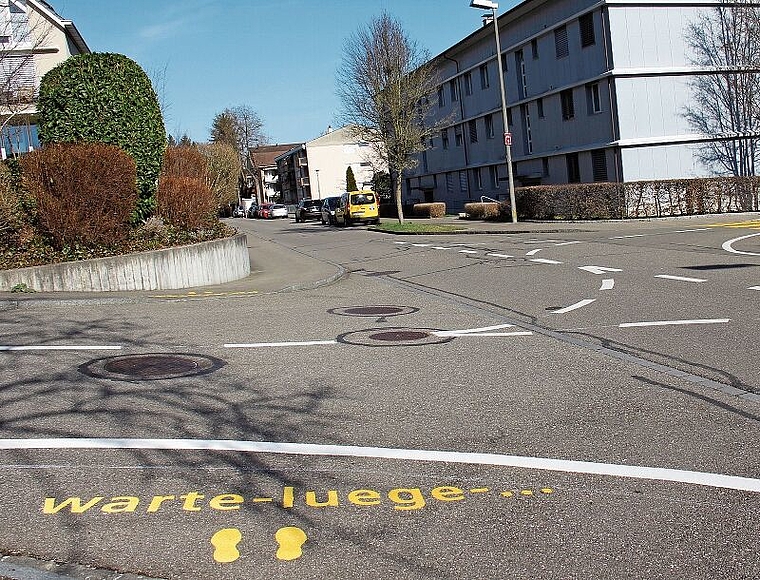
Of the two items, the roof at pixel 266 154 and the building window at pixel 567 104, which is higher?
the roof at pixel 266 154

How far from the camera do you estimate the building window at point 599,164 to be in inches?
1532

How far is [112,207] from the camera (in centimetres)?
1633

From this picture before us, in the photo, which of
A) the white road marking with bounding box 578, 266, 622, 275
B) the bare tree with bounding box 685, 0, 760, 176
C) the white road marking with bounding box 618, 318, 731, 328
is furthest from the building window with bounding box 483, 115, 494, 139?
the white road marking with bounding box 618, 318, 731, 328

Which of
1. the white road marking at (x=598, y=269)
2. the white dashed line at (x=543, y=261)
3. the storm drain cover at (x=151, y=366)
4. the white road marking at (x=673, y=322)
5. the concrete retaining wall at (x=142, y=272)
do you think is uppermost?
the concrete retaining wall at (x=142, y=272)

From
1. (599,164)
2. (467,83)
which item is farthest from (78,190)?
(467,83)

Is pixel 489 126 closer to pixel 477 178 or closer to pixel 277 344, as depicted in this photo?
pixel 477 178

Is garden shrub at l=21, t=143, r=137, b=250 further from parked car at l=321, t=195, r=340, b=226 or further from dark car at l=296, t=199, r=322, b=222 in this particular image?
dark car at l=296, t=199, r=322, b=222

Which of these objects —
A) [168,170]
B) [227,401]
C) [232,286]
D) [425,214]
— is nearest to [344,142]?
[425,214]

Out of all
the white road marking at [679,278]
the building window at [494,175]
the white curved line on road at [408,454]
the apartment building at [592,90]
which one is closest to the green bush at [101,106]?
the white road marking at [679,278]

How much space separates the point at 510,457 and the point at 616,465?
0.61 m

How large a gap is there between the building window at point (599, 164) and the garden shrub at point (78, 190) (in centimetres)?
2663

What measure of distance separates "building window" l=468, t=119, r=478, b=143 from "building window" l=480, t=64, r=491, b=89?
8.35 ft

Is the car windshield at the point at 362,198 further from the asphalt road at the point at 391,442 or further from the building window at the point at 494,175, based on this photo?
the asphalt road at the point at 391,442

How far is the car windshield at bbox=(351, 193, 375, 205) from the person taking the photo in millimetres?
51156
